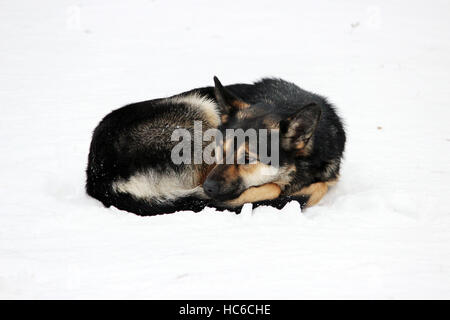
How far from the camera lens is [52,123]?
676 cm

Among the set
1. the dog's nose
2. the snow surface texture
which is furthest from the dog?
the snow surface texture

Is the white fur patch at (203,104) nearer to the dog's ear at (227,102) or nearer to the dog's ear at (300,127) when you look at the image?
the dog's ear at (227,102)

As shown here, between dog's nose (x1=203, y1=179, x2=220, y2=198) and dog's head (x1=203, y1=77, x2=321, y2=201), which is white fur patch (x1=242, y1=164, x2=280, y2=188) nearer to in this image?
dog's head (x1=203, y1=77, x2=321, y2=201)

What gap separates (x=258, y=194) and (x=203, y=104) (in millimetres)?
1225

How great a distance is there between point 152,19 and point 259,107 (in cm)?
733

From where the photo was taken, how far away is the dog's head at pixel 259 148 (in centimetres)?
401

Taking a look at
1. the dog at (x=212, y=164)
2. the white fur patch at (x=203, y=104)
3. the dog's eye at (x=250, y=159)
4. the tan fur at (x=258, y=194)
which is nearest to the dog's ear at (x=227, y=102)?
the dog at (x=212, y=164)

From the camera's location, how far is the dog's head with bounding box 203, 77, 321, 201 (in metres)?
4.01

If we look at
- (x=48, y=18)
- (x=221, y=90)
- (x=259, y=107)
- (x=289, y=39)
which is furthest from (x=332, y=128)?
(x=48, y=18)

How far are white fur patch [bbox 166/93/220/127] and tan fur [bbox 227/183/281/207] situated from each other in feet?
2.77

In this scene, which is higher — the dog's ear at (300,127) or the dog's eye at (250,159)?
the dog's ear at (300,127)

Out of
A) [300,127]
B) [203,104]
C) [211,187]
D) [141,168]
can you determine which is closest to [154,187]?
[141,168]

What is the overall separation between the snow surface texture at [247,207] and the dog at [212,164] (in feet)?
0.58
